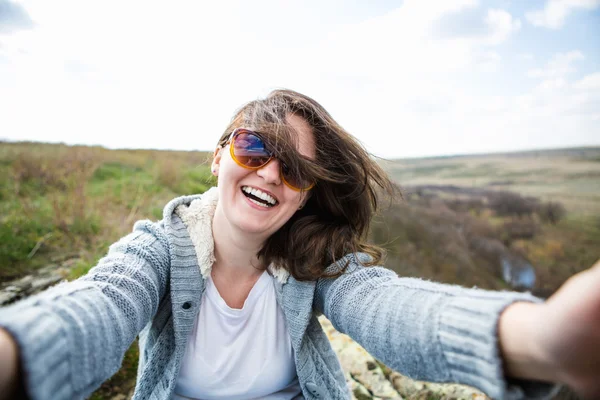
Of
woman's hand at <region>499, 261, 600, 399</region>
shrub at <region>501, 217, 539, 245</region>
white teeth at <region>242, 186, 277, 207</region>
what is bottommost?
shrub at <region>501, 217, 539, 245</region>

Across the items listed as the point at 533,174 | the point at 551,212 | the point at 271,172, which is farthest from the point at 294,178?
the point at 533,174

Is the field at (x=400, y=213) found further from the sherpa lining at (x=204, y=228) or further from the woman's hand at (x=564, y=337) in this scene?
the woman's hand at (x=564, y=337)

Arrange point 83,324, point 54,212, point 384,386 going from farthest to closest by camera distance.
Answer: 1. point 54,212
2. point 384,386
3. point 83,324

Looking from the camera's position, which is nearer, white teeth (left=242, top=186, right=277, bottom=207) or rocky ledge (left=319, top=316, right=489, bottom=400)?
white teeth (left=242, top=186, right=277, bottom=207)

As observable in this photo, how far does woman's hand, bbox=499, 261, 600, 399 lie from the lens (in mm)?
621

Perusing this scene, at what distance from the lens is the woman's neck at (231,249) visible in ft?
5.60

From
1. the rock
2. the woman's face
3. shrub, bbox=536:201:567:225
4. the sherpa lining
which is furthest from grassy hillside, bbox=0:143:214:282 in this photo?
shrub, bbox=536:201:567:225

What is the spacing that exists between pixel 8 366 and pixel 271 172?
1.11m

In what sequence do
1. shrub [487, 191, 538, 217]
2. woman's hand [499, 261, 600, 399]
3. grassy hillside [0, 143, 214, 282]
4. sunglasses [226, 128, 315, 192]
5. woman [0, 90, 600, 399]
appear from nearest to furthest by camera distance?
woman's hand [499, 261, 600, 399], woman [0, 90, 600, 399], sunglasses [226, 128, 315, 192], grassy hillside [0, 143, 214, 282], shrub [487, 191, 538, 217]

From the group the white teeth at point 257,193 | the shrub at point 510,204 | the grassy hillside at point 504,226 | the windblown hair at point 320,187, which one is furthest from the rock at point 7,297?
the shrub at point 510,204

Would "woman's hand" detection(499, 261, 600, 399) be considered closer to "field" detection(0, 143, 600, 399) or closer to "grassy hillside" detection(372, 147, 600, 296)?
"field" detection(0, 143, 600, 399)

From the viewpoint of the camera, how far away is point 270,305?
1.72 m

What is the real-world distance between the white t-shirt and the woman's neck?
0.37 feet

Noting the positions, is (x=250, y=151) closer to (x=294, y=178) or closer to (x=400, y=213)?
(x=294, y=178)
